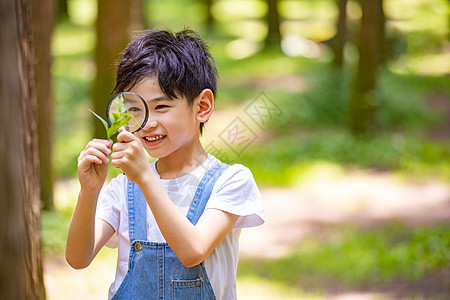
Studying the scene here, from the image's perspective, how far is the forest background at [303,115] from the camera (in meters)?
6.20

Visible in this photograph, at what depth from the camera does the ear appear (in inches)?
91.6

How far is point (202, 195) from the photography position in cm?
224

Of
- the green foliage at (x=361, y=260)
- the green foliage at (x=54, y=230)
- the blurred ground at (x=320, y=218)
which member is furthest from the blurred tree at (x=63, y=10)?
the green foliage at (x=361, y=260)

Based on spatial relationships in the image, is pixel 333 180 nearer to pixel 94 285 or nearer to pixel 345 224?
pixel 345 224

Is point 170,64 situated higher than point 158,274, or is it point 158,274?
point 170,64

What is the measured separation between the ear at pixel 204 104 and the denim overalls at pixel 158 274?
13.6 inches

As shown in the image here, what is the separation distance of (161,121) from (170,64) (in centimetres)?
23

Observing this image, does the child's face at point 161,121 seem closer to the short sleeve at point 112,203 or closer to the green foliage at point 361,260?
the short sleeve at point 112,203

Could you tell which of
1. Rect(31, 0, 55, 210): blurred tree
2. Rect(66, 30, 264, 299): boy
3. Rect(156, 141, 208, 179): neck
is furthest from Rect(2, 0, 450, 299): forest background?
Rect(156, 141, 208, 179): neck

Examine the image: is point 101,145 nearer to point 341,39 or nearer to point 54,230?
point 54,230

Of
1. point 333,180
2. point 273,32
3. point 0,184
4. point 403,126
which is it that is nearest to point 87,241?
point 0,184

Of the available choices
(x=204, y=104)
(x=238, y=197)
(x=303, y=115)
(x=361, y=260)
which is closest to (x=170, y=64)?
(x=204, y=104)

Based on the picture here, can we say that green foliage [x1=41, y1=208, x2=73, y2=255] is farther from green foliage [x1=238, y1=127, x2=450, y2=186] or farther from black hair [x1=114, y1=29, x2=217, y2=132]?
black hair [x1=114, y1=29, x2=217, y2=132]

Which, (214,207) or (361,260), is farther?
(361,260)
